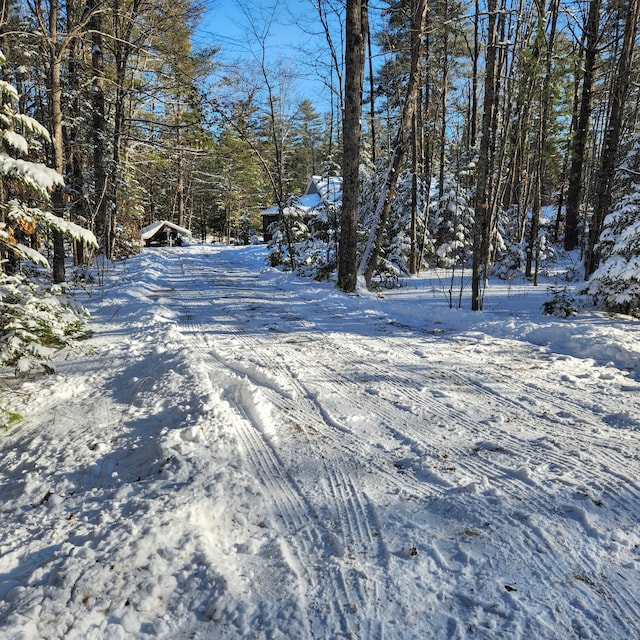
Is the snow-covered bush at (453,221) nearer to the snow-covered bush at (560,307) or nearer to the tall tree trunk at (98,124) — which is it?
the snow-covered bush at (560,307)

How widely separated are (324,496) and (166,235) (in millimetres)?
41459

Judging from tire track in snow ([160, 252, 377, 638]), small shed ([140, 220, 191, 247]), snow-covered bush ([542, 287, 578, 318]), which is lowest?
tire track in snow ([160, 252, 377, 638])

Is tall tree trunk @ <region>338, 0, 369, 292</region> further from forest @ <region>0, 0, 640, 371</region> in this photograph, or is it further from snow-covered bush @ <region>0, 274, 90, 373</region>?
snow-covered bush @ <region>0, 274, 90, 373</region>

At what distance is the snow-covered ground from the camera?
1557mm

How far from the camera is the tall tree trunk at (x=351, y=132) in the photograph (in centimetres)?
948

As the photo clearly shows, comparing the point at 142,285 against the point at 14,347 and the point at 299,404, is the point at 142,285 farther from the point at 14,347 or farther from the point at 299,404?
the point at 299,404

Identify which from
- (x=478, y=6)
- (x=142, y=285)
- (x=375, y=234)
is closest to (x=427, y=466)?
(x=375, y=234)

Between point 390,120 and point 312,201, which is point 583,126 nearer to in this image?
point 390,120

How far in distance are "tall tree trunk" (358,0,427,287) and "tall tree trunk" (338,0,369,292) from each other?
1.96 feet

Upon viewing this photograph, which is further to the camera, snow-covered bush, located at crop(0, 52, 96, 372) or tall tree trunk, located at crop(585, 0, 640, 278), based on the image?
tall tree trunk, located at crop(585, 0, 640, 278)

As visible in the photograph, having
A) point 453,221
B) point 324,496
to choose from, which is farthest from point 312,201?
point 324,496

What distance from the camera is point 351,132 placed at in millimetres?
9773

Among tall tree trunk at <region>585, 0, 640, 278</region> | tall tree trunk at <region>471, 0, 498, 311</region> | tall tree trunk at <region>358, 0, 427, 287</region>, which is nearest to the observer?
tall tree trunk at <region>471, 0, 498, 311</region>

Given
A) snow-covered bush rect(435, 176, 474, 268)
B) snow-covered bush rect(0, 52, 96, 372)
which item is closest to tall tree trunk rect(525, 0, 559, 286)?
snow-covered bush rect(435, 176, 474, 268)
